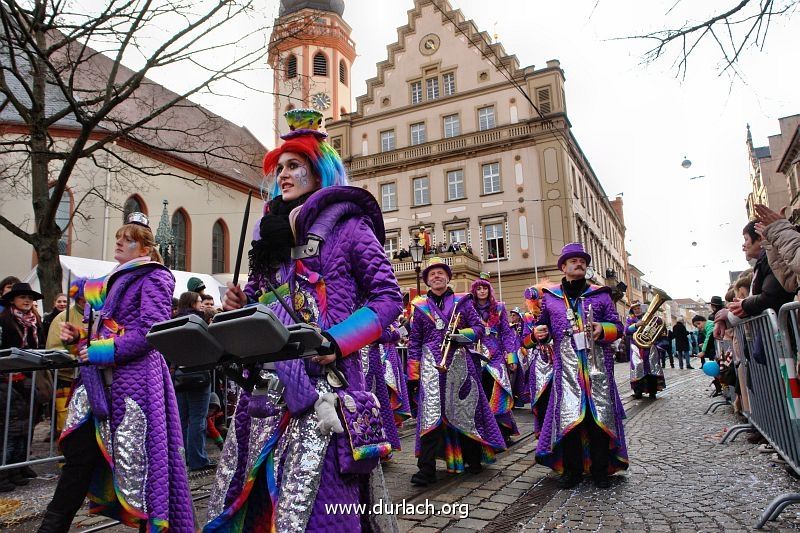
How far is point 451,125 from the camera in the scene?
38.7m

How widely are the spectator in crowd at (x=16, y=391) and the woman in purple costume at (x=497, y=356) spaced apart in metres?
4.71

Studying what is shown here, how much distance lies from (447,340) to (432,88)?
3620 cm

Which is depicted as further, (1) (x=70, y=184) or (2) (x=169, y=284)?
(1) (x=70, y=184)

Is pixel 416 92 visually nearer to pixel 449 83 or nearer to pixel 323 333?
pixel 449 83

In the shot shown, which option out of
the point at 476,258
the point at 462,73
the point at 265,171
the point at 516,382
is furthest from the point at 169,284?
the point at 462,73

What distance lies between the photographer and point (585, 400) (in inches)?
206

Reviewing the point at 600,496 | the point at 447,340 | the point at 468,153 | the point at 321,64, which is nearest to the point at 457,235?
the point at 468,153

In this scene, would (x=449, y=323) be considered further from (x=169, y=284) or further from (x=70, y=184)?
(x=70, y=184)

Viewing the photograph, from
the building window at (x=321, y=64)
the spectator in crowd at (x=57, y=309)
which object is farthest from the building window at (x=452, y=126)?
the spectator in crowd at (x=57, y=309)

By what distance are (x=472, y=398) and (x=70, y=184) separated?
2214 cm

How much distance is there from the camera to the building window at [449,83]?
39031mm

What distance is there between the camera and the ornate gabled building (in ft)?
114

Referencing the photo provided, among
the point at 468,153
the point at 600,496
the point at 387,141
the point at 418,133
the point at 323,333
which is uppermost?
the point at 418,133

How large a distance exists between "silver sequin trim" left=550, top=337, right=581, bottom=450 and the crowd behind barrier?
1562 mm
